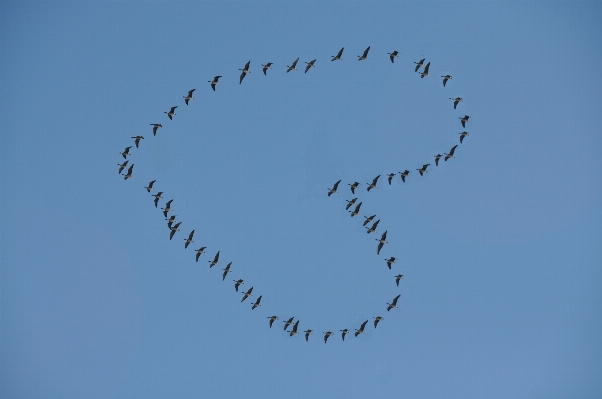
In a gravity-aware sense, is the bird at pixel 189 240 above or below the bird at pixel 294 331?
above

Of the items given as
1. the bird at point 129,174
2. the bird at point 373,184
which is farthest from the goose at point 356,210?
the bird at point 129,174

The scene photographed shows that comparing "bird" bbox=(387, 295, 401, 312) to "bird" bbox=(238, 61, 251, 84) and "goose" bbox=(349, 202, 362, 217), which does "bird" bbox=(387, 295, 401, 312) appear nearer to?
"goose" bbox=(349, 202, 362, 217)

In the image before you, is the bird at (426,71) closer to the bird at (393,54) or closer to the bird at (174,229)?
the bird at (393,54)

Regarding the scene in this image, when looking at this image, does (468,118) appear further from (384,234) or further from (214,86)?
(214,86)

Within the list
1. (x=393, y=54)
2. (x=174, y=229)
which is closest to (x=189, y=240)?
(x=174, y=229)

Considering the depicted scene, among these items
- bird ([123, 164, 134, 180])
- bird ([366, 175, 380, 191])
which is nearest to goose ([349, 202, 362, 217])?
bird ([366, 175, 380, 191])

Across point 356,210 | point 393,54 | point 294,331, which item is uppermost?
point 393,54

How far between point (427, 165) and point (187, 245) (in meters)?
24.1

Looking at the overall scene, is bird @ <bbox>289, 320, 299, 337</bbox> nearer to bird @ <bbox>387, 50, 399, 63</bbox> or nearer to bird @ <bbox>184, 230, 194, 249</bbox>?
bird @ <bbox>184, 230, 194, 249</bbox>

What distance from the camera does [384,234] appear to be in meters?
105

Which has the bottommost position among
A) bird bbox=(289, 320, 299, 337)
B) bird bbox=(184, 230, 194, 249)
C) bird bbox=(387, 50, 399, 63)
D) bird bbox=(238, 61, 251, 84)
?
bird bbox=(289, 320, 299, 337)

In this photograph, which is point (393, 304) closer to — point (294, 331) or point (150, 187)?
point (294, 331)

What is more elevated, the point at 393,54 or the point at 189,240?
the point at 393,54

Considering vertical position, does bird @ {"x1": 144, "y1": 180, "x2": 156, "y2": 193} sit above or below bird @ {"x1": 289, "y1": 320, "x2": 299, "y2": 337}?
above
